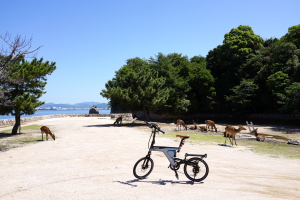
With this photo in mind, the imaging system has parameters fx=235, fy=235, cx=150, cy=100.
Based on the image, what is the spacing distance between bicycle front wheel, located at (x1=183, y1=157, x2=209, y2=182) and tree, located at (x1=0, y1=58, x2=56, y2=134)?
15779 millimetres

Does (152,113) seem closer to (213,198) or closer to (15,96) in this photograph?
(15,96)

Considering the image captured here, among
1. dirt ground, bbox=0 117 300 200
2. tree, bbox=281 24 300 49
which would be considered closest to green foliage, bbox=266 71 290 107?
tree, bbox=281 24 300 49

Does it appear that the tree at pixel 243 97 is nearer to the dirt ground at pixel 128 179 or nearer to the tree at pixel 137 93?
the tree at pixel 137 93

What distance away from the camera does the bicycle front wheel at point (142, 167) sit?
744cm

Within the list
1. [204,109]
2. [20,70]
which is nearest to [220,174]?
[20,70]

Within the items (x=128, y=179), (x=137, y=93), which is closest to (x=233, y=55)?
(x=137, y=93)

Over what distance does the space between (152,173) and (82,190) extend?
252 cm

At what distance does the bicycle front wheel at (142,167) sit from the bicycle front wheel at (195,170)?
1.19 meters

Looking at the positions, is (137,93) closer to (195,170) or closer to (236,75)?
(195,170)

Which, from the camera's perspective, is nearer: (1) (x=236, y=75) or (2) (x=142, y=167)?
(2) (x=142, y=167)

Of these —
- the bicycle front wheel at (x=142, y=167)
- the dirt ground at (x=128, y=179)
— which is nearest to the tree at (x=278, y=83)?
the dirt ground at (x=128, y=179)

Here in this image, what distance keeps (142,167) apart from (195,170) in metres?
1.66

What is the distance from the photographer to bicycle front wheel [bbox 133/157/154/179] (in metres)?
7.44

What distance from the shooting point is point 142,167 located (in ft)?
24.5
